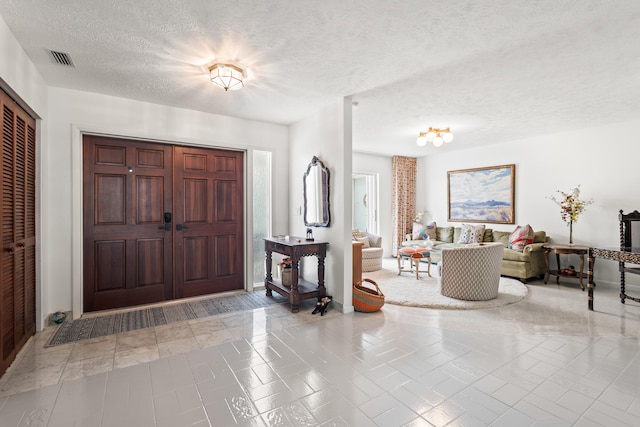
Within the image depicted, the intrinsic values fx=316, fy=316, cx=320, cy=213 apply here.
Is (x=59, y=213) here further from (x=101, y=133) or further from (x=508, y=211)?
(x=508, y=211)

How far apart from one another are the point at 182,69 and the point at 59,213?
6.83 feet

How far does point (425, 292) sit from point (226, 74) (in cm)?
376

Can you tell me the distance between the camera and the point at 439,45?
100 inches

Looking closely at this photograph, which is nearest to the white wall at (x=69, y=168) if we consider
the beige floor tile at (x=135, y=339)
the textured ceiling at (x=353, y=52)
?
the textured ceiling at (x=353, y=52)

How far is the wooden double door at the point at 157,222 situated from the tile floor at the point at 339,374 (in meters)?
0.88

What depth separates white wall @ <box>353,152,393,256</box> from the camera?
7.45 meters

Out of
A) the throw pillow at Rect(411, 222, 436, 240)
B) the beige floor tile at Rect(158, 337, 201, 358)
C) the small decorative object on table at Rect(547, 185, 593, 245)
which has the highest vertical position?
the small decorative object on table at Rect(547, 185, 593, 245)

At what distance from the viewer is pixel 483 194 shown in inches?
259

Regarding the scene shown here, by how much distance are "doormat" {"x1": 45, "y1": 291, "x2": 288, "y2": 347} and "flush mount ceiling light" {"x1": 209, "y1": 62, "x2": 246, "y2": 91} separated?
2.51m

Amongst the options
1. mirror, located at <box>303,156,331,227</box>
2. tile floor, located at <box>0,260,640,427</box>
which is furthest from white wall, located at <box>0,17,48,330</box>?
mirror, located at <box>303,156,331,227</box>

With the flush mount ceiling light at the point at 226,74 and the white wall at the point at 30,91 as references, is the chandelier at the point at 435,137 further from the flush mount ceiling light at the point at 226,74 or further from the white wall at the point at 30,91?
the white wall at the point at 30,91

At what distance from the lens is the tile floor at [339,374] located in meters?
1.88

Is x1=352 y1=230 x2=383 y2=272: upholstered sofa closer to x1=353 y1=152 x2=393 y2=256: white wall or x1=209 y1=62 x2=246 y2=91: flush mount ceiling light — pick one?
x1=353 y1=152 x2=393 y2=256: white wall

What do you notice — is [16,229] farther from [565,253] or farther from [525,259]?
[565,253]
